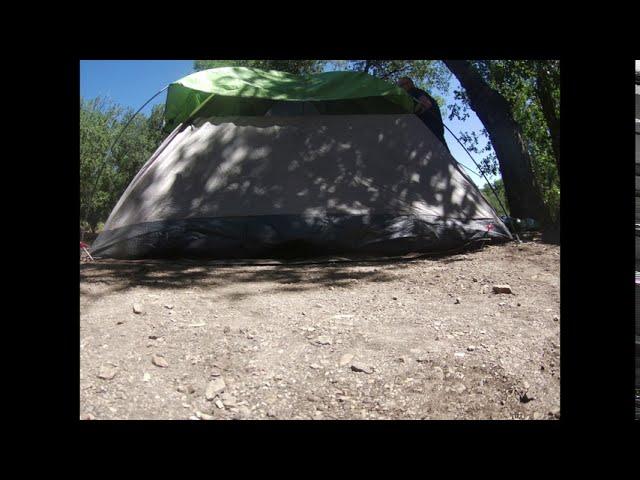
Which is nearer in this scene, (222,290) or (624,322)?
(624,322)

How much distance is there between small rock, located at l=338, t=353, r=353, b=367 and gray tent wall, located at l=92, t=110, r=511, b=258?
2.65 m

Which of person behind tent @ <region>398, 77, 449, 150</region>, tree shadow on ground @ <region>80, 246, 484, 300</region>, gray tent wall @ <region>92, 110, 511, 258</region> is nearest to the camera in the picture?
tree shadow on ground @ <region>80, 246, 484, 300</region>

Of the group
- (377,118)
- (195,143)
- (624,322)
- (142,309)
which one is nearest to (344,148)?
(377,118)

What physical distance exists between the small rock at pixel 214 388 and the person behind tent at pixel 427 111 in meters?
5.04

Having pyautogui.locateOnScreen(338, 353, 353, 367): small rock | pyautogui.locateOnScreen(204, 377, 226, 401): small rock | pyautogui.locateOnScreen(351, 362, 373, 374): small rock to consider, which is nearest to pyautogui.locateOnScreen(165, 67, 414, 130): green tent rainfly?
pyautogui.locateOnScreen(338, 353, 353, 367): small rock

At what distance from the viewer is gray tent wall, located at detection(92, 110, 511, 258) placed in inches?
189

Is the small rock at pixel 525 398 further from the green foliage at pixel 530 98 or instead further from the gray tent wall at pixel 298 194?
the green foliage at pixel 530 98

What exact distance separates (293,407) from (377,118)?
15.0 ft

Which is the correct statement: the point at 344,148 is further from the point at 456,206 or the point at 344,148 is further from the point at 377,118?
the point at 456,206

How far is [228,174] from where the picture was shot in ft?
17.1

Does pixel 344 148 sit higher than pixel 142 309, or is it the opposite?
pixel 344 148

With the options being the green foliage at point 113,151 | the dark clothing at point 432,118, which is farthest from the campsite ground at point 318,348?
the green foliage at point 113,151

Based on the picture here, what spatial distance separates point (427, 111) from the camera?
20.7 ft

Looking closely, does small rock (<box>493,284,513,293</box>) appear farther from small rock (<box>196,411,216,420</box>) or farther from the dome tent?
small rock (<box>196,411,216,420</box>)
